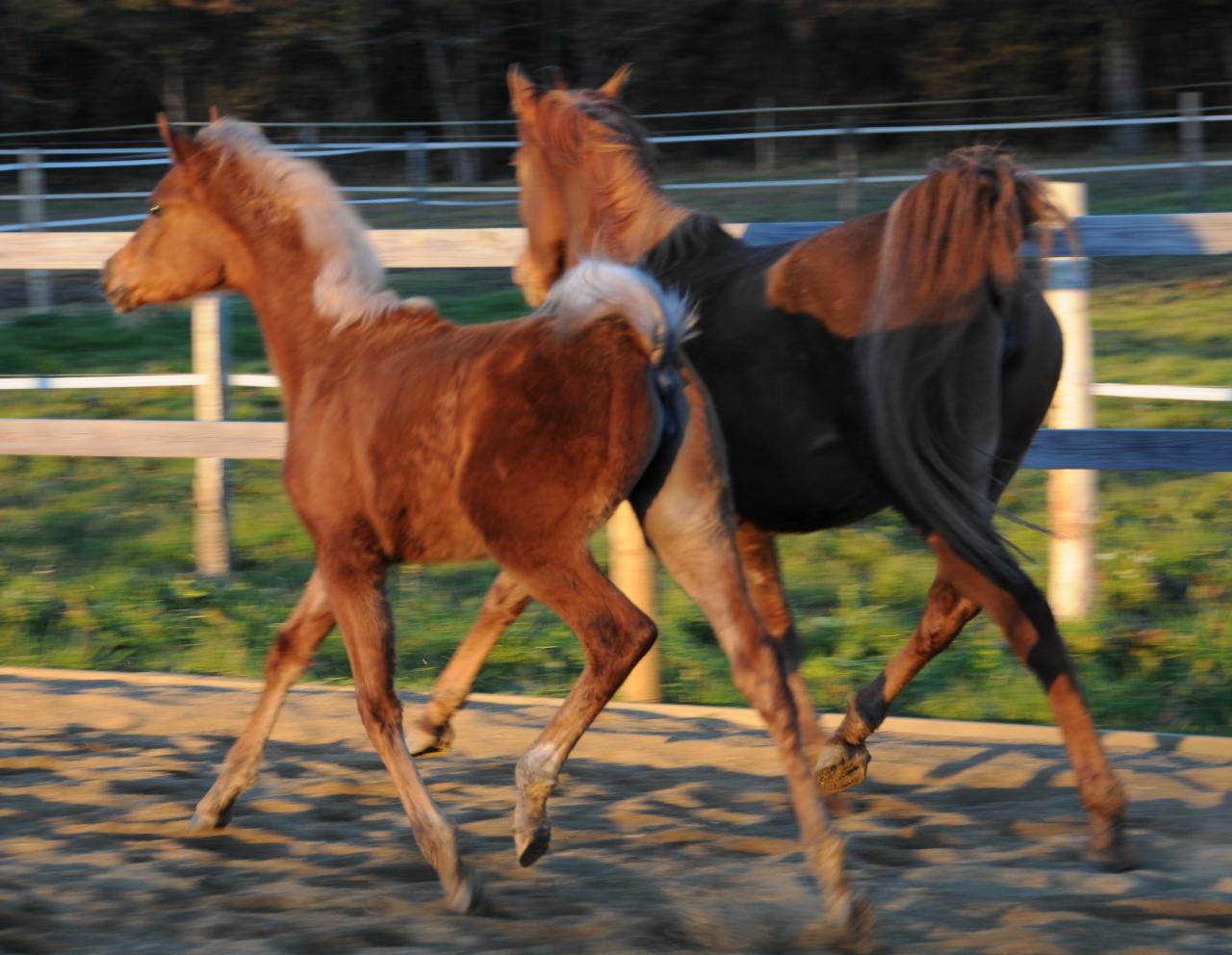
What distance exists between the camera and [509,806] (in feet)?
12.7

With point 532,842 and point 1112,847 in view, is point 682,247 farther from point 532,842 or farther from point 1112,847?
point 1112,847

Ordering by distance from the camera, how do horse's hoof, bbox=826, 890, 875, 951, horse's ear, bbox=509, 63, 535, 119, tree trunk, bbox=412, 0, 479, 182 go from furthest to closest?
tree trunk, bbox=412, 0, 479, 182, horse's ear, bbox=509, 63, 535, 119, horse's hoof, bbox=826, 890, 875, 951

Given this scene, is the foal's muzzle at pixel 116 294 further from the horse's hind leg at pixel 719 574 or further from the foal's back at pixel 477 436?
the horse's hind leg at pixel 719 574

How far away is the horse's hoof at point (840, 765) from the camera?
3889mm

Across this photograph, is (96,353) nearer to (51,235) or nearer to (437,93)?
(51,235)

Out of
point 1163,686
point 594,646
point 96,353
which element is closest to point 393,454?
point 594,646

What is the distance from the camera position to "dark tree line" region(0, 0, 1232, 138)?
953 inches

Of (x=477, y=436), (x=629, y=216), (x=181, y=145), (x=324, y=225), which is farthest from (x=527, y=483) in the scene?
(x=181, y=145)

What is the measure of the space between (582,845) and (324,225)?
1.60 meters

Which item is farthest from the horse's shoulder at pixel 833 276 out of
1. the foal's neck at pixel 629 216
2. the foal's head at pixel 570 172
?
the foal's head at pixel 570 172

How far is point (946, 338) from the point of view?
364 cm

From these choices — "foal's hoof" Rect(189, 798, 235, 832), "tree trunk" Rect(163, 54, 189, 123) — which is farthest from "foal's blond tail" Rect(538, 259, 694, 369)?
"tree trunk" Rect(163, 54, 189, 123)

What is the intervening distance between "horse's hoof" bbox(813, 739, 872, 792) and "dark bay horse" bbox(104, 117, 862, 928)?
31.7 inches

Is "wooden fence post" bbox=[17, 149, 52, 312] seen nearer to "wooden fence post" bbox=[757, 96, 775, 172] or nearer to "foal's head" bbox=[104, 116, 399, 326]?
"foal's head" bbox=[104, 116, 399, 326]
